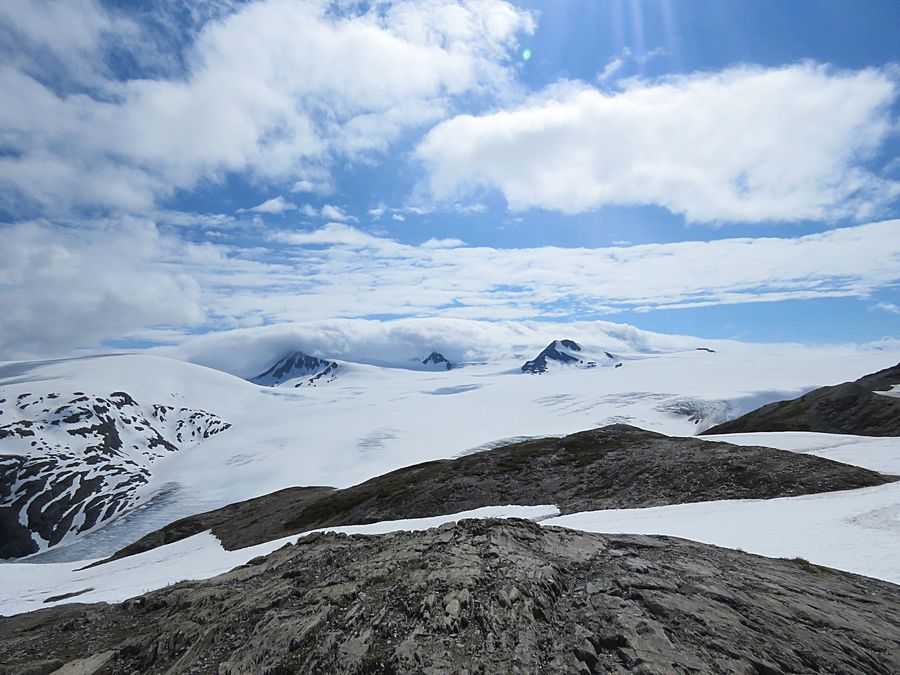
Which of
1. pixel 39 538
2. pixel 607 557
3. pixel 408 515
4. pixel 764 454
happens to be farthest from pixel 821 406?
pixel 39 538

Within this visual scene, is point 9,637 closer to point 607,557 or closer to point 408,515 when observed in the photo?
point 607,557

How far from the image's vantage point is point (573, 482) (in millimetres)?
61500

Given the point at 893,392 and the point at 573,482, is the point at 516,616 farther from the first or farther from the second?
the point at 893,392

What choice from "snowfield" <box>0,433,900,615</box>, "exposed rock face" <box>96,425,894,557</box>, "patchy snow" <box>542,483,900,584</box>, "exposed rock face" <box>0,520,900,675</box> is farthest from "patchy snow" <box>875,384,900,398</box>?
"exposed rock face" <box>0,520,900,675</box>

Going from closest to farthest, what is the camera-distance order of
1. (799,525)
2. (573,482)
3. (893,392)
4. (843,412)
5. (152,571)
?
(799,525) < (152,571) < (573,482) < (843,412) < (893,392)

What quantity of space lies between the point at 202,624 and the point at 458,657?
1104 centimetres

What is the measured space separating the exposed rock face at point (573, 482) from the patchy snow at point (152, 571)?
Result: 319 inches

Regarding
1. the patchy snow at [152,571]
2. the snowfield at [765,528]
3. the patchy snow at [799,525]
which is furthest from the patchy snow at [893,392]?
the patchy snow at [152,571]

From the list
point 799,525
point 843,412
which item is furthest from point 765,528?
point 843,412

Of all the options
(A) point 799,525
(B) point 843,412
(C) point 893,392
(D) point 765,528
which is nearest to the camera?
(A) point 799,525

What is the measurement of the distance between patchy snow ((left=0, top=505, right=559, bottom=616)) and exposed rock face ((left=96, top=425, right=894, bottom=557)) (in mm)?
8098

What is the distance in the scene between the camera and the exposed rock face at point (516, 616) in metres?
12.7

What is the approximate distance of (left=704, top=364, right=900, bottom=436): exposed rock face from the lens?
347ft

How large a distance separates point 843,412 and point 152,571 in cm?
14497
